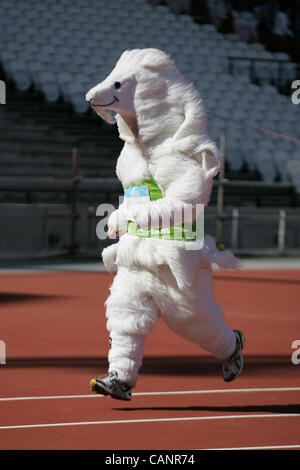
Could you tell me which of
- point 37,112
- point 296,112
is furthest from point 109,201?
point 296,112

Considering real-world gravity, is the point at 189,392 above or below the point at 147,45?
below

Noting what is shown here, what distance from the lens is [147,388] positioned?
4633mm

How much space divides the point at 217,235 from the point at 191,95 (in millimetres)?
10528

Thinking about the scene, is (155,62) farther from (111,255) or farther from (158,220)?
(111,255)

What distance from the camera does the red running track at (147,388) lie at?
359cm

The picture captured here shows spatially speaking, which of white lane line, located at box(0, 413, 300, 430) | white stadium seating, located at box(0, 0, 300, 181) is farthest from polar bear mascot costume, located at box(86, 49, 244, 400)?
white stadium seating, located at box(0, 0, 300, 181)

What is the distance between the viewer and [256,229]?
1553 cm

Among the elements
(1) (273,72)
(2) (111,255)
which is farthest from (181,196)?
(1) (273,72)

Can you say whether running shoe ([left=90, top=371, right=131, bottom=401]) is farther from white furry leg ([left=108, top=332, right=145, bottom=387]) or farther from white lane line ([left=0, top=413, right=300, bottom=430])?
white lane line ([left=0, top=413, right=300, bottom=430])

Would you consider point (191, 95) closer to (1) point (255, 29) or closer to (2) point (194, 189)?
(2) point (194, 189)

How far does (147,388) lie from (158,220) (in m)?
1.04

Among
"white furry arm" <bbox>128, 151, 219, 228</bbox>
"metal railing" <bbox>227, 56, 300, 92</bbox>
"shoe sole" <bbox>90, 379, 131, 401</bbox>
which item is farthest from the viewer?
"metal railing" <bbox>227, 56, 300, 92</bbox>

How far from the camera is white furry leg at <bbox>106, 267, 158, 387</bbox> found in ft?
13.6

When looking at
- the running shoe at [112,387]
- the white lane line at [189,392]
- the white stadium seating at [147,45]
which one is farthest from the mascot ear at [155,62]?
the white stadium seating at [147,45]
